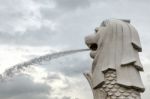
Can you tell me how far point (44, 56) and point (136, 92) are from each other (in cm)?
339

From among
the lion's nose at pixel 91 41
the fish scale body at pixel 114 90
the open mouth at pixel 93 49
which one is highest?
the lion's nose at pixel 91 41

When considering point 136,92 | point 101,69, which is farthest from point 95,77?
point 136,92

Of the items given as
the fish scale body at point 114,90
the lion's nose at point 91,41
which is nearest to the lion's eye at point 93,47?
the lion's nose at point 91,41

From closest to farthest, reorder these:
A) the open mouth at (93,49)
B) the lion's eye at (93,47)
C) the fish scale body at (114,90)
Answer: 1. the fish scale body at (114,90)
2. the open mouth at (93,49)
3. the lion's eye at (93,47)

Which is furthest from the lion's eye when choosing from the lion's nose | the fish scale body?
the fish scale body

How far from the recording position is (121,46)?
14102 mm

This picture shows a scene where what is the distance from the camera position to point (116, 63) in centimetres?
1395

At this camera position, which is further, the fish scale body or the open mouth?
the open mouth

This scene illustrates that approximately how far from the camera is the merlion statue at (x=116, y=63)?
13.8 meters

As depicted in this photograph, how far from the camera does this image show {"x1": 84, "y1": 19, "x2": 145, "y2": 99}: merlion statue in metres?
13.8

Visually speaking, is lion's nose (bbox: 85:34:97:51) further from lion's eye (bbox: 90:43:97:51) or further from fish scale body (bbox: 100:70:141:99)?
fish scale body (bbox: 100:70:141:99)

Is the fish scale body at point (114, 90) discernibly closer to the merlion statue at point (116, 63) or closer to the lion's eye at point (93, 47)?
the merlion statue at point (116, 63)

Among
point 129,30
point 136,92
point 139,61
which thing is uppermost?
point 129,30

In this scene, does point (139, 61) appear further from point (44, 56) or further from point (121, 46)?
point (44, 56)
